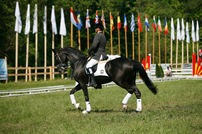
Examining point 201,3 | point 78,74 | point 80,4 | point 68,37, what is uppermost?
point 201,3

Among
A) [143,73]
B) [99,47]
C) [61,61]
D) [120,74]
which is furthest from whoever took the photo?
[61,61]

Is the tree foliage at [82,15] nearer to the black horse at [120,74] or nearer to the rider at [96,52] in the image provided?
the black horse at [120,74]

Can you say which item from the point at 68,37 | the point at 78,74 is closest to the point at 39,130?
the point at 78,74

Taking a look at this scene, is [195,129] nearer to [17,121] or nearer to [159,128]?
[159,128]

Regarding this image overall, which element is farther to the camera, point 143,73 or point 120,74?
point 143,73

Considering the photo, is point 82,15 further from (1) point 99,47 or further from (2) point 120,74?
(2) point 120,74

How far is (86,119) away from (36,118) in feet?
6.38

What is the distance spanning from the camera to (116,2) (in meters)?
54.1

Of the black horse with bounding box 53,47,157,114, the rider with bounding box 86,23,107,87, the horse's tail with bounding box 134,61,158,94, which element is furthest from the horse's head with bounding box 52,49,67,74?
the horse's tail with bounding box 134,61,158,94

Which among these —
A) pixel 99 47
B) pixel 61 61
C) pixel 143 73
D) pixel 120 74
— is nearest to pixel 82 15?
pixel 61 61

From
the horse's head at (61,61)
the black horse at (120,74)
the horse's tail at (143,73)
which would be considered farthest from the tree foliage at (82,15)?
the horse's tail at (143,73)

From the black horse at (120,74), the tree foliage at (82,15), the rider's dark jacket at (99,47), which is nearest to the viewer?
the black horse at (120,74)

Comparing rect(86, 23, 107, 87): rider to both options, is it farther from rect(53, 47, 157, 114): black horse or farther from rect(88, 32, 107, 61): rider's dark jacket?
rect(53, 47, 157, 114): black horse

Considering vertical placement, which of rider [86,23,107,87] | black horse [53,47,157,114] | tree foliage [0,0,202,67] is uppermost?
tree foliage [0,0,202,67]
